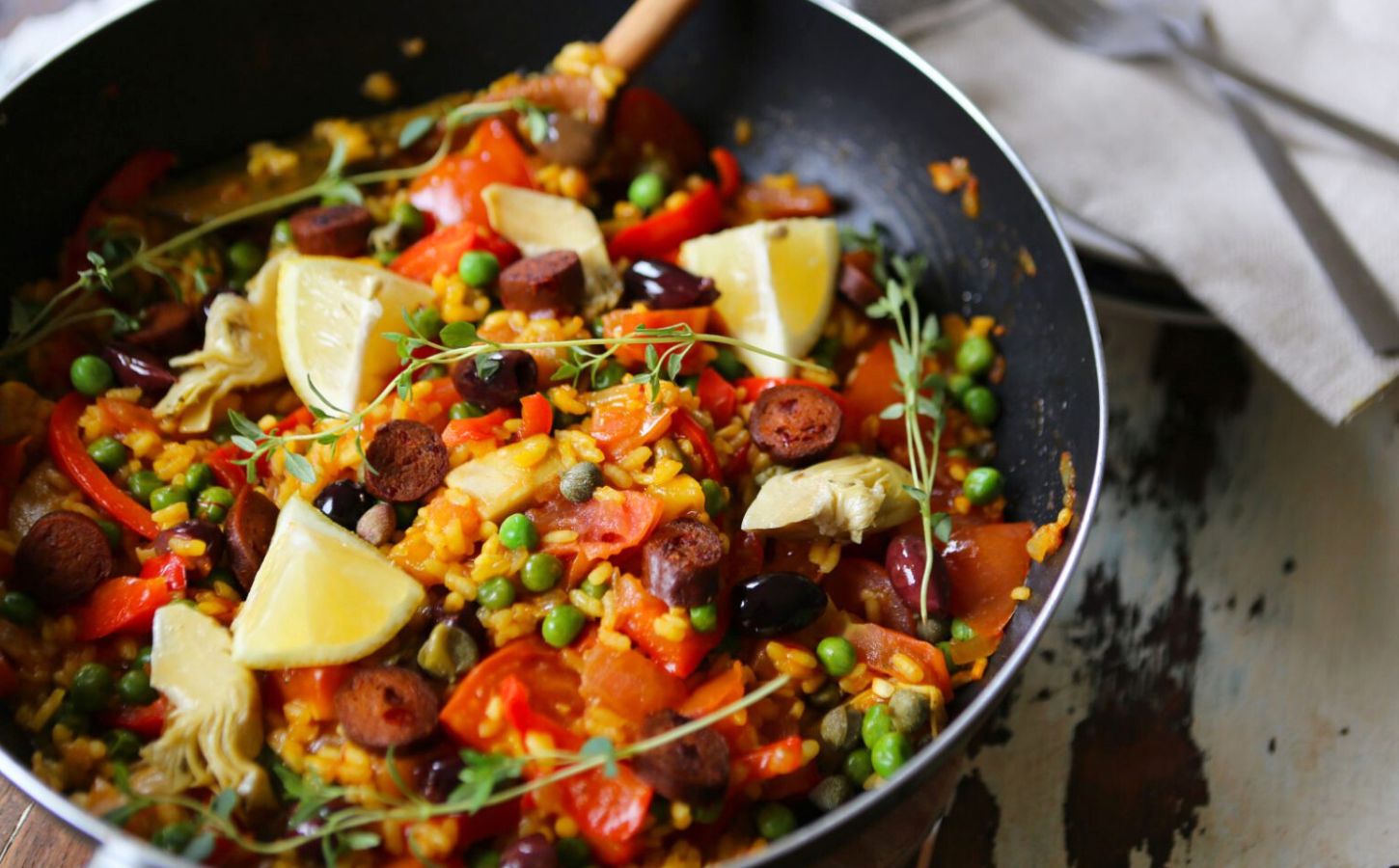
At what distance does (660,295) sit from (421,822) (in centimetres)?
137

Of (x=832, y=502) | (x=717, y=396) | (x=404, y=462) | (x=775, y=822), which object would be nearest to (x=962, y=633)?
(x=832, y=502)

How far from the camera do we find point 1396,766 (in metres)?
3.07

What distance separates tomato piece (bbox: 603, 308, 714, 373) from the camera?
2785mm

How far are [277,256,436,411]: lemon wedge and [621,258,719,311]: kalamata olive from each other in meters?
0.56

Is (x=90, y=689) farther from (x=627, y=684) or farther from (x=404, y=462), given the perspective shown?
(x=627, y=684)

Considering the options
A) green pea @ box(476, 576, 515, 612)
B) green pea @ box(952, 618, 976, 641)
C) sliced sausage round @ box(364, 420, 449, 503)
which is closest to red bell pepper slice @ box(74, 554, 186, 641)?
sliced sausage round @ box(364, 420, 449, 503)

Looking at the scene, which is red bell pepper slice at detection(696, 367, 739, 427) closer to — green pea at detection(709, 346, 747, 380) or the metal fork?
green pea at detection(709, 346, 747, 380)

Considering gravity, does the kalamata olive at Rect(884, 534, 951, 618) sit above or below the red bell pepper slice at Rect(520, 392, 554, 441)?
below

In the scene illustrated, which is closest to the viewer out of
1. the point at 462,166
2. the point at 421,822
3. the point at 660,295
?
the point at 421,822

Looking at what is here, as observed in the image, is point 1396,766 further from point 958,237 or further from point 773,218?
point 773,218

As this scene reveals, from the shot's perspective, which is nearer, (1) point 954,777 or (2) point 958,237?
(1) point 954,777

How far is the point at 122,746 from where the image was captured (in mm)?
2340

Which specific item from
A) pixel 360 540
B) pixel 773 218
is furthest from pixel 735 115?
pixel 360 540

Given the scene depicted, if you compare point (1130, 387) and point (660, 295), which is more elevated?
point (660, 295)
